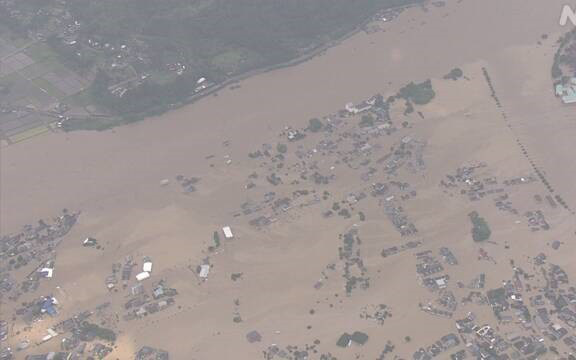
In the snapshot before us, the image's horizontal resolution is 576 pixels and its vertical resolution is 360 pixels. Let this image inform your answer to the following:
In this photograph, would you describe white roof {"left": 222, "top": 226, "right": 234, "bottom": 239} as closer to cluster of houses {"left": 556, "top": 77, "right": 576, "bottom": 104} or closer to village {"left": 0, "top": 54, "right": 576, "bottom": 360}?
village {"left": 0, "top": 54, "right": 576, "bottom": 360}

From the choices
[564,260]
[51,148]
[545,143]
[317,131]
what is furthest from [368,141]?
[51,148]

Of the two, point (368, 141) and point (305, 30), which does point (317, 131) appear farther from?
point (305, 30)

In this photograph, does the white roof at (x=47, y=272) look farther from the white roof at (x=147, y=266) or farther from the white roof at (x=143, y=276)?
the white roof at (x=147, y=266)

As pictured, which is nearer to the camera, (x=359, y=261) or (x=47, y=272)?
(x=359, y=261)

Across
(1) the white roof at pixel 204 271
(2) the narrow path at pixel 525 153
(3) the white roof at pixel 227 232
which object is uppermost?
(2) the narrow path at pixel 525 153

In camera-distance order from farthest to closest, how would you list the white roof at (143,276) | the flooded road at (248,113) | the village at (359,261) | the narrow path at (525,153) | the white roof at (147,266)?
the flooded road at (248,113), the narrow path at (525,153), the white roof at (147,266), the white roof at (143,276), the village at (359,261)

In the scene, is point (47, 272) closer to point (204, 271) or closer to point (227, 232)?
point (204, 271)

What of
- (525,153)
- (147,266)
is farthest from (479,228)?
(147,266)

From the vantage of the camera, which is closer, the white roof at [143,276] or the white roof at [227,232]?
the white roof at [143,276]

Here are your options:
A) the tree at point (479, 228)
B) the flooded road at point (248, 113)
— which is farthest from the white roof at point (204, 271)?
the tree at point (479, 228)

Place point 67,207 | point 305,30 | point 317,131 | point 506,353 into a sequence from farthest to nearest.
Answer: point 305,30
point 317,131
point 67,207
point 506,353

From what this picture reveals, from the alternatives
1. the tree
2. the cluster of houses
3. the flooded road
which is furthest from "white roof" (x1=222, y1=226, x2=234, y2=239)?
the cluster of houses
